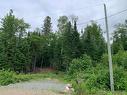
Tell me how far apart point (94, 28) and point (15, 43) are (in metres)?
32.3

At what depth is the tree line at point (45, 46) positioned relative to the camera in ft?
226

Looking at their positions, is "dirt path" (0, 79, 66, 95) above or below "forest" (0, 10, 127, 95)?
below

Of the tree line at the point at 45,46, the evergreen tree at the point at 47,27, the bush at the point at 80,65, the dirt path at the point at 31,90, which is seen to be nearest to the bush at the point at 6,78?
the dirt path at the point at 31,90

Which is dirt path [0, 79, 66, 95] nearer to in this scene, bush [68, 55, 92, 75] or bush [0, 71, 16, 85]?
bush [0, 71, 16, 85]

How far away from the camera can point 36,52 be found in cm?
8188

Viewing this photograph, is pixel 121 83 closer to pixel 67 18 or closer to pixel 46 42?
pixel 46 42

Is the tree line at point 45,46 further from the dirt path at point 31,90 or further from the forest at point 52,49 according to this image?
the dirt path at point 31,90

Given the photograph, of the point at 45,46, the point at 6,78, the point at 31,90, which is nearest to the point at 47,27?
A: the point at 45,46

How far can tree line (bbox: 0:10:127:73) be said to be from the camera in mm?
69000

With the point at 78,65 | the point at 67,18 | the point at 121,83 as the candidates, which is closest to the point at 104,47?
the point at 67,18

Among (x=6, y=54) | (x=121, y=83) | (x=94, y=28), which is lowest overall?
(x=121, y=83)

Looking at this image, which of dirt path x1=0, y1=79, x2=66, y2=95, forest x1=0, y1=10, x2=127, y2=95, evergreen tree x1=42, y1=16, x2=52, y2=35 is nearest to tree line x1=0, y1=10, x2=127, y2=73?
forest x1=0, y1=10, x2=127, y2=95

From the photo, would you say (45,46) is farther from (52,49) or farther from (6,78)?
(6,78)

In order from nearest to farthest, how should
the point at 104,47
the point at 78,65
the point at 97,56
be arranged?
1. the point at 78,65
2. the point at 97,56
3. the point at 104,47
